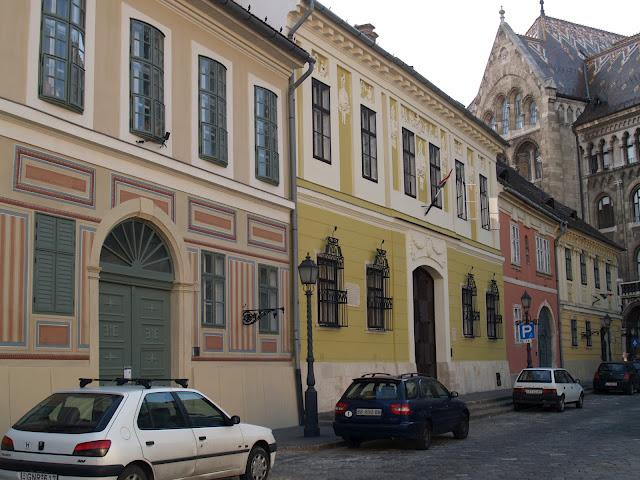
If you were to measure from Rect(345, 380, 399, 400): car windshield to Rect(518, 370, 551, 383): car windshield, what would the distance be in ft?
38.1

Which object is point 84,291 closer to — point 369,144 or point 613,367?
point 369,144

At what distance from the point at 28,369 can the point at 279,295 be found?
7.64 meters

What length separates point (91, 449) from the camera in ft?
27.3

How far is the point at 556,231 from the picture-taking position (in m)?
42.7

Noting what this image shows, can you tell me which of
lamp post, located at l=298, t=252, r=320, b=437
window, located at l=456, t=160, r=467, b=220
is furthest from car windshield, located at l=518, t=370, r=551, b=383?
lamp post, located at l=298, t=252, r=320, b=437

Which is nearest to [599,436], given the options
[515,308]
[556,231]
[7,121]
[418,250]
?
[418,250]

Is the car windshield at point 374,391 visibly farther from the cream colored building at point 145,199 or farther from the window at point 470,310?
the window at point 470,310

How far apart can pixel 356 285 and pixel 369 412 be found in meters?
7.28

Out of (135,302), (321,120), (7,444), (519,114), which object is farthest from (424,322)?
(519,114)

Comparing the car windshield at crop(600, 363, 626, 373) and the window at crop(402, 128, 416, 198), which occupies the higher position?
the window at crop(402, 128, 416, 198)

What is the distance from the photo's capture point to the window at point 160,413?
Answer: 9.15 m

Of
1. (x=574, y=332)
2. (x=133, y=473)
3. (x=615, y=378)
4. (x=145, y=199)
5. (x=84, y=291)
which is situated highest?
(x=145, y=199)

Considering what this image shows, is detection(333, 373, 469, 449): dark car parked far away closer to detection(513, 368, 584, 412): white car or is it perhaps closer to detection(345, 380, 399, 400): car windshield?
detection(345, 380, 399, 400): car windshield

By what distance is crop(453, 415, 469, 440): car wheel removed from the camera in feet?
56.1
